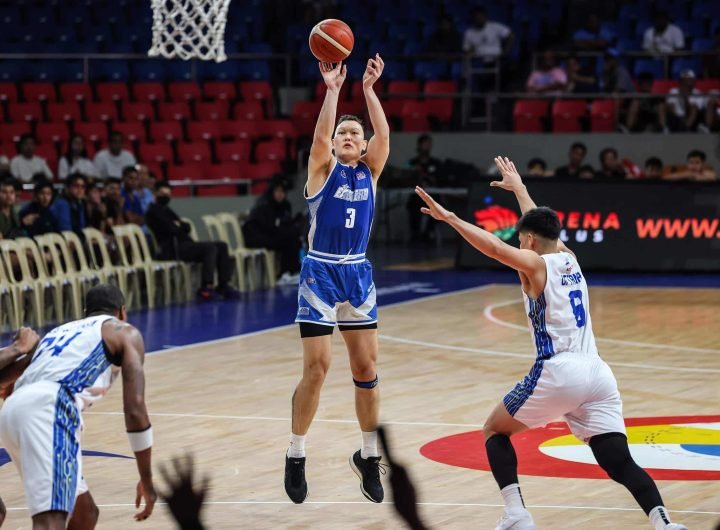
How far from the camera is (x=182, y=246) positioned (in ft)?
56.1

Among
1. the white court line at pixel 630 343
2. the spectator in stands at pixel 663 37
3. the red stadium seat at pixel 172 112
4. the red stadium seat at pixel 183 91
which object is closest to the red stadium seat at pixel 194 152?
the red stadium seat at pixel 172 112

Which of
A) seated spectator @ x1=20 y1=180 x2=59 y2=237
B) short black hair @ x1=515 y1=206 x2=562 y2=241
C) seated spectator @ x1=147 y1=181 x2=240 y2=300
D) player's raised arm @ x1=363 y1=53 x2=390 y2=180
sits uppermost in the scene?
player's raised arm @ x1=363 y1=53 x2=390 y2=180

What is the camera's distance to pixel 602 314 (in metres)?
16.1

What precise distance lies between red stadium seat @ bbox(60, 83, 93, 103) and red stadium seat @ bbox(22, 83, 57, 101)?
17cm

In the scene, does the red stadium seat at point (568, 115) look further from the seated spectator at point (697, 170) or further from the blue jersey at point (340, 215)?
the blue jersey at point (340, 215)

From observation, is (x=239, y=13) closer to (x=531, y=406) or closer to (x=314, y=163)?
(x=314, y=163)

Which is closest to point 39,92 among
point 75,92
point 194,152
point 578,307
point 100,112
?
point 75,92

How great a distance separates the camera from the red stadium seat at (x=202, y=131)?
2186 cm

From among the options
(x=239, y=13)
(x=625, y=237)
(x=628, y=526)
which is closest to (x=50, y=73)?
(x=239, y=13)

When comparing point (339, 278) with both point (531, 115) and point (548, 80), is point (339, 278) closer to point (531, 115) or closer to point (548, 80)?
point (548, 80)

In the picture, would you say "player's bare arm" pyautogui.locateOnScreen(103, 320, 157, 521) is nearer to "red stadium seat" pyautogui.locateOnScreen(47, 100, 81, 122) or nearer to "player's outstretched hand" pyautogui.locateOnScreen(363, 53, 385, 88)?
"player's outstretched hand" pyautogui.locateOnScreen(363, 53, 385, 88)

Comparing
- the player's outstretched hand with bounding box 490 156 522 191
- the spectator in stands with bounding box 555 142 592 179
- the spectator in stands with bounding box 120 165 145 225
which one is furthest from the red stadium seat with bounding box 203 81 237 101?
the player's outstretched hand with bounding box 490 156 522 191

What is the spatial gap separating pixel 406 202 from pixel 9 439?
60.3 ft

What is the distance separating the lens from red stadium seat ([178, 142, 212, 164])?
21.3m
